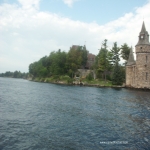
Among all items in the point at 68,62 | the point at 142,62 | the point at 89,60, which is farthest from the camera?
the point at 89,60

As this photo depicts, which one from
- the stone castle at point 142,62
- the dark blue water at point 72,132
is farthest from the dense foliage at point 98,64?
the dark blue water at point 72,132

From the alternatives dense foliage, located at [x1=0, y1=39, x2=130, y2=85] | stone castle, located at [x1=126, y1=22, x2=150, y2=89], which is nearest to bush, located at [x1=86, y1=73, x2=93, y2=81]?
dense foliage, located at [x1=0, y1=39, x2=130, y2=85]

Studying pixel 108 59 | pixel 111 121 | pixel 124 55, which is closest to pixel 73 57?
pixel 108 59

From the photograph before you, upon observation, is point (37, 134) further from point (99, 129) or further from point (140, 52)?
point (140, 52)

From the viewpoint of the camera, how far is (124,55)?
255 feet

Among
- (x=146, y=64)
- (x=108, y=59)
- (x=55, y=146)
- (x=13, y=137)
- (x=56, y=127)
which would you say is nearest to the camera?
(x=55, y=146)

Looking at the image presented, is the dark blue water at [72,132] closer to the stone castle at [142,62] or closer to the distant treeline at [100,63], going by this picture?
the stone castle at [142,62]

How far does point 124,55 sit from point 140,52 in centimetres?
2230

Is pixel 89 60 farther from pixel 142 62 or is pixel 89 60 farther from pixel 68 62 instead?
pixel 142 62

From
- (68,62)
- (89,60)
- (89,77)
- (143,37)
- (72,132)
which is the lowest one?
(72,132)

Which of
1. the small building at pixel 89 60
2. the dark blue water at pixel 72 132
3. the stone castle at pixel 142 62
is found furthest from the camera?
the small building at pixel 89 60

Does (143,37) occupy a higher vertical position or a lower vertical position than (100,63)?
higher

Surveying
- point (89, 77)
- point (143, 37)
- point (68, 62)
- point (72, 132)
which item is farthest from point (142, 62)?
point (72, 132)

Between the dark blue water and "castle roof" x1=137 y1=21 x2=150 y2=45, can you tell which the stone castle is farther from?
the dark blue water
